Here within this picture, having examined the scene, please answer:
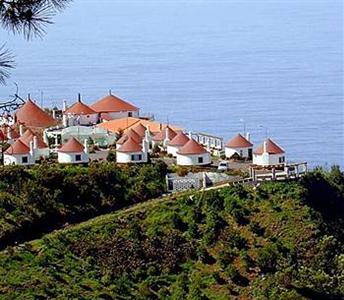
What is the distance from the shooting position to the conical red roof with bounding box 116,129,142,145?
23.3 meters

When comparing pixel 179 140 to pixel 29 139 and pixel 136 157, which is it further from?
pixel 29 139

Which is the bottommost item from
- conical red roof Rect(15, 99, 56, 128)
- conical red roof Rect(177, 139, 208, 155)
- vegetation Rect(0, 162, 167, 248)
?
vegetation Rect(0, 162, 167, 248)

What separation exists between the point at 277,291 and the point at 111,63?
51.5 m

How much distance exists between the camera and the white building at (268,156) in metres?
22.2

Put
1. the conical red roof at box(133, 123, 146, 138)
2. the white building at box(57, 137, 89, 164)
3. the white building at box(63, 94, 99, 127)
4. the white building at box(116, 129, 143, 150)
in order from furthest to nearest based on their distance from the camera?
1. the white building at box(63, 94, 99, 127)
2. the conical red roof at box(133, 123, 146, 138)
3. the white building at box(116, 129, 143, 150)
4. the white building at box(57, 137, 89, 164)

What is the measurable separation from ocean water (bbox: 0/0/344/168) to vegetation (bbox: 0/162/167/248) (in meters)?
3.43

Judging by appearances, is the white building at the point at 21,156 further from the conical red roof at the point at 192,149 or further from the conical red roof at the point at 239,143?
Result: the conical red roof at the point at 239,143

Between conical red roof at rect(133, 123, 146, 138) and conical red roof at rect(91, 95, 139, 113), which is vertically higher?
conical red roof at rect(91, 95, 139, 113)

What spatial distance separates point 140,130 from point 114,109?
9.52ft

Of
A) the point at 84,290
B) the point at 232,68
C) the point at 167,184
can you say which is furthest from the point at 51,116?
the point at 232,68

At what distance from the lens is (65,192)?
20.8 m

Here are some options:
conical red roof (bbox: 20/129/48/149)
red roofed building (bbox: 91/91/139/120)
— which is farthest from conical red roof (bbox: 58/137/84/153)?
red roofed building (bbox: 91/91/139/120)

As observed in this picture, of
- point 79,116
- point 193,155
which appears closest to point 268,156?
point 193,155

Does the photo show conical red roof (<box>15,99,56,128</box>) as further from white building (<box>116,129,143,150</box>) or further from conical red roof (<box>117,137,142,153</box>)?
conical red roof (<box>117,137,142,153</box>)
